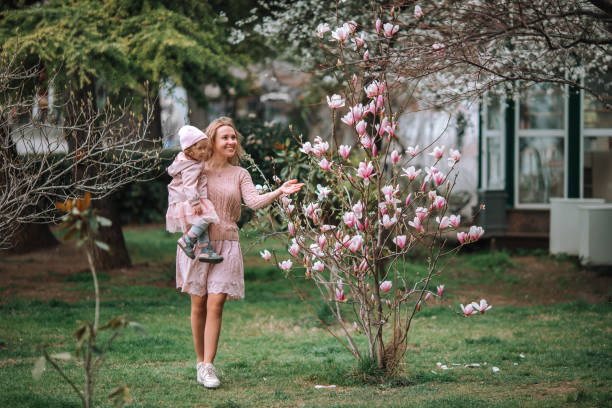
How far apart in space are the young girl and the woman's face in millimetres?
173

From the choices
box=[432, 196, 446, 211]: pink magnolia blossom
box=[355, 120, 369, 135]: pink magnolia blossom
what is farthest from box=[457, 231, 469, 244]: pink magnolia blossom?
box=[355, 120, 369, 135]: pink magnolia blossom

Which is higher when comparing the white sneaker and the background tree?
the background tree

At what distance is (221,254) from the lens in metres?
5.00

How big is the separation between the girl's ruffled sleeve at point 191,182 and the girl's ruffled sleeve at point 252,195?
38 cm

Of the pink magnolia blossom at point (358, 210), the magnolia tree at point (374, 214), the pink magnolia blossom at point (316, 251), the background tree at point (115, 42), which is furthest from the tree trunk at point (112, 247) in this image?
the pink magnolia blossom at point (358, 210)

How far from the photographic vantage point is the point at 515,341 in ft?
22.9

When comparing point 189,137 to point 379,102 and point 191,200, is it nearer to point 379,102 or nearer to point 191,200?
point 191,200

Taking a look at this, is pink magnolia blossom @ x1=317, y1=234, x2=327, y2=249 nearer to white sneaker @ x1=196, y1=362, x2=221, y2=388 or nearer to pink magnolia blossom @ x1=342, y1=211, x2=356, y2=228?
pink magnolia blossom @ x1=342, y1=211, x2=356, y2=228

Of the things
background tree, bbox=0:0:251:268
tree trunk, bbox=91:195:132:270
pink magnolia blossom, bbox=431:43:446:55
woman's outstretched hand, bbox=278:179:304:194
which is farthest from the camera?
tree trunk, bbox=91:195:132:270

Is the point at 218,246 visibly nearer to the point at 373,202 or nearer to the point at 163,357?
the point at 163,357

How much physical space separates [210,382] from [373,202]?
277 cm

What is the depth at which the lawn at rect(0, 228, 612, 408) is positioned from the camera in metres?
4.75

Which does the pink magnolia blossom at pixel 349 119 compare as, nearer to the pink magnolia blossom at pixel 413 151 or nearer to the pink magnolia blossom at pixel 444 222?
the pink magnolia blossom at pixel 413 151

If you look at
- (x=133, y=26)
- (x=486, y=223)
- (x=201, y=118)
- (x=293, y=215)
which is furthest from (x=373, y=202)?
(x=201, y=118)
